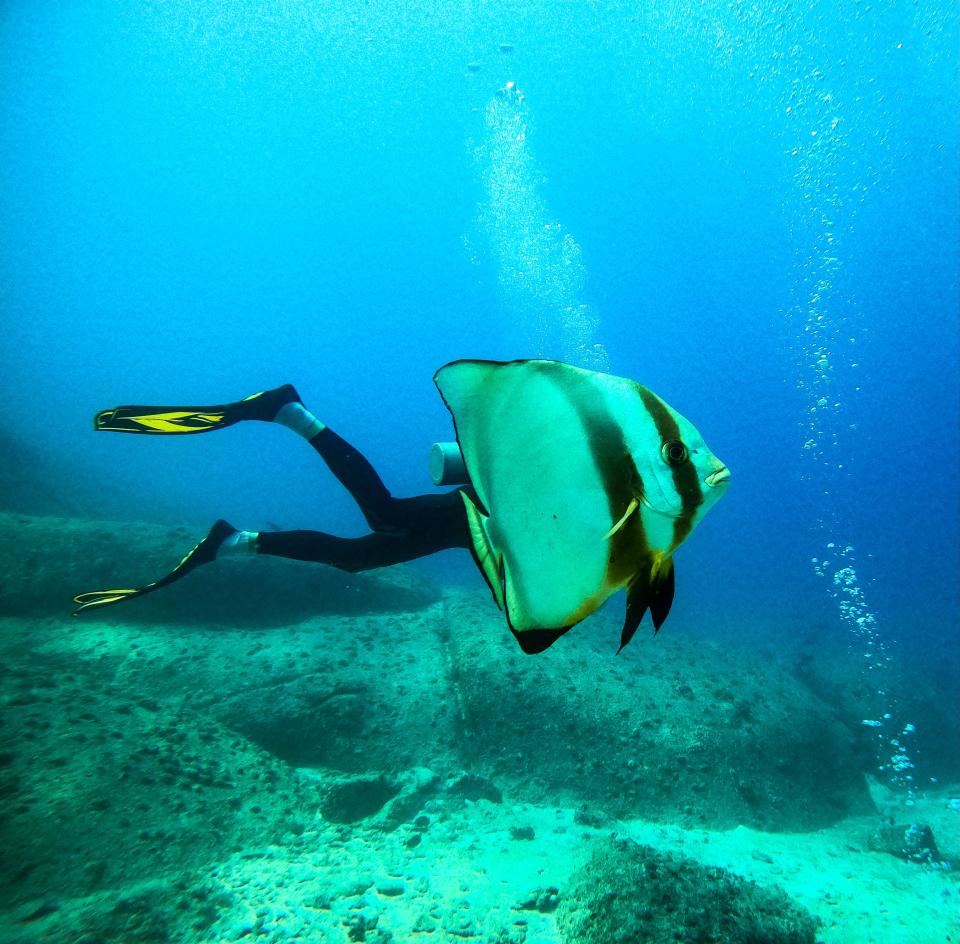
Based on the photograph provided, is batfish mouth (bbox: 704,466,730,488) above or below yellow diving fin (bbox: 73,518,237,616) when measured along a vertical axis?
above

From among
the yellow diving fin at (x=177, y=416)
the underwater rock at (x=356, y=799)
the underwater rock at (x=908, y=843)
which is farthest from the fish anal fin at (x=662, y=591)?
the underwater rock at (x=908, y=843)

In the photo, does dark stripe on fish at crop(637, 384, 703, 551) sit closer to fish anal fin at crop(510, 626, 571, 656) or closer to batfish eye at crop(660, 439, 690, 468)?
batfish eye at crop(660, 439, 690, 468)

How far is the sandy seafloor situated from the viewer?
10.5 feet

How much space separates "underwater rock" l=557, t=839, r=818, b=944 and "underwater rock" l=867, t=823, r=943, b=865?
440cm

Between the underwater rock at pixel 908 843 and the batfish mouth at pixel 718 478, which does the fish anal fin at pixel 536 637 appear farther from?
the underwater rock at pixel 908 843

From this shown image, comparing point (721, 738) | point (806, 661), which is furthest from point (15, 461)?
point (806, 661)

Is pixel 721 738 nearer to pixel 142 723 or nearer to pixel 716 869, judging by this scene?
pixel 716 869

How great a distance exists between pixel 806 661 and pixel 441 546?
13298 mm

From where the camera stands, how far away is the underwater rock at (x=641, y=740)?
5.34m

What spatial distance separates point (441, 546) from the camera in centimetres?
383

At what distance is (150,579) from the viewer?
7.05 m

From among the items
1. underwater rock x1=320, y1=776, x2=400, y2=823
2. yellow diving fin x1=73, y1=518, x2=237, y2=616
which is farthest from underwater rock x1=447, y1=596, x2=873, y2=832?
yellow diving fin x1=73, y1=518, x2=237, y2=616

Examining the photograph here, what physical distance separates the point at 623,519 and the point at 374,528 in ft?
10.4

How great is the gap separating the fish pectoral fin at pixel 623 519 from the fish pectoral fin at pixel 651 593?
10 centimetres
